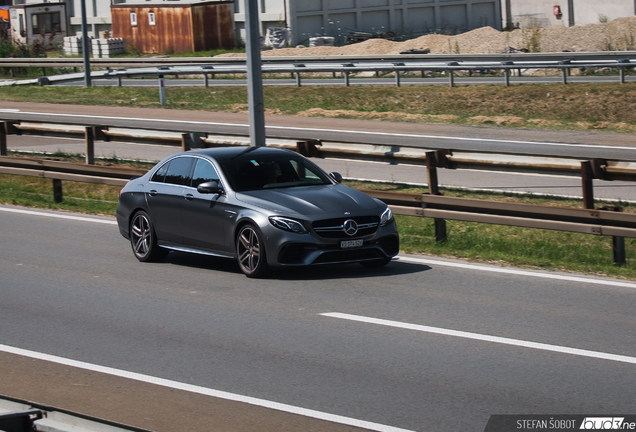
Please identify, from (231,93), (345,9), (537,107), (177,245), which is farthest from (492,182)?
(345,9)

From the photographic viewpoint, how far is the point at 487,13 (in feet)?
211

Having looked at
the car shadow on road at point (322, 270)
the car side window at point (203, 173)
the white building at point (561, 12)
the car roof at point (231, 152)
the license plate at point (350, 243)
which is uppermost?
the white building at point (561, 12)

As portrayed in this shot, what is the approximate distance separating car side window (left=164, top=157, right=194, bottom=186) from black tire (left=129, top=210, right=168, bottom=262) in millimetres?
593

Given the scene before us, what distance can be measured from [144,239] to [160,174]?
2.95ft

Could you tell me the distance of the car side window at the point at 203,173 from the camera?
1123 cm

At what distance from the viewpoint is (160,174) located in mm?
12016

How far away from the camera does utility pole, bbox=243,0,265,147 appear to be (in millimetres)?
14648

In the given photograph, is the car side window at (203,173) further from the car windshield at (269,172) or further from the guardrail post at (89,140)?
the guardrail post at (89,140)

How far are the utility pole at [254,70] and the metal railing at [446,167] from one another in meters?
0.86

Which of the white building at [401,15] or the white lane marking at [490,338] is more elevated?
the white building at [401,15]

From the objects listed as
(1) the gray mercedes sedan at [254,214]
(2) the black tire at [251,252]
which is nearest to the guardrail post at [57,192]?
(1) the gray mercedes sedan at [254,214]

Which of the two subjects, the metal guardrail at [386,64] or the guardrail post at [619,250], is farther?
the metal guardrail at [386,64]

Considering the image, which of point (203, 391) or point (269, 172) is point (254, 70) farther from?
point (203, 391)

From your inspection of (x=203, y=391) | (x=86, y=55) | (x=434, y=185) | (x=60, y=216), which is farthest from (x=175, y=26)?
(x=203, y=391)
